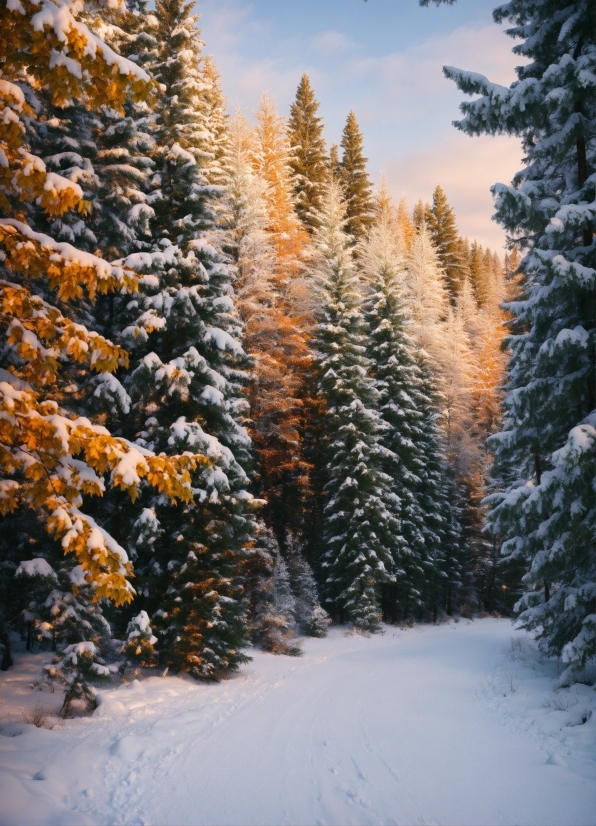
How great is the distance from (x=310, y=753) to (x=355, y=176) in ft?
153

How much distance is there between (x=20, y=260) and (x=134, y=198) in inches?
372

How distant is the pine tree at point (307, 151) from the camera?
39188mm

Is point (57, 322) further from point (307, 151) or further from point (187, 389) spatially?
point (307, 151)

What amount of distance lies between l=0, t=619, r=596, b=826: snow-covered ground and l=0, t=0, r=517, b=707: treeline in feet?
5.03

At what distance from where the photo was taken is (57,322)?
5902 mm

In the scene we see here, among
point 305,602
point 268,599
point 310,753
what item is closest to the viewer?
point 310,753

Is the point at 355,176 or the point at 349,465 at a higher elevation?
the point at 355,176

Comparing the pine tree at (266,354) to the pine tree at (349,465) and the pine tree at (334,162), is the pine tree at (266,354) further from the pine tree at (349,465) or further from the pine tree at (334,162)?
the pine tree at (334,162)

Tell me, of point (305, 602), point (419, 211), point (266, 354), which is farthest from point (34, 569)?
point (419, 211)

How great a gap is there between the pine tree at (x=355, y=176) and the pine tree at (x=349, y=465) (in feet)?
71.2

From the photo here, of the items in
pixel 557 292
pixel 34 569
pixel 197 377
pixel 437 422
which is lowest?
pixel 34 569

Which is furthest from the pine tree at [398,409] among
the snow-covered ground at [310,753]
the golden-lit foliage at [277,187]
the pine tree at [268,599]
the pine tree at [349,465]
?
the snow-covered ground at [310,753]

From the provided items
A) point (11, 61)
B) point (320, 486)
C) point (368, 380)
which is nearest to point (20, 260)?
point (11, 61)

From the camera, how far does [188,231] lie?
559 inches
